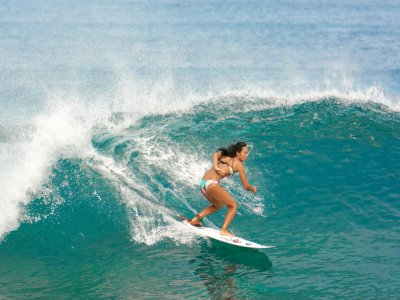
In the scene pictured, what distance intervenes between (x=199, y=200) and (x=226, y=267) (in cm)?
226

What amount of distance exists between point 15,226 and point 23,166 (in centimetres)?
135

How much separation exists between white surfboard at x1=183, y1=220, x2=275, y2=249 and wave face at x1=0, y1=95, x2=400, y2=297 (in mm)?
194

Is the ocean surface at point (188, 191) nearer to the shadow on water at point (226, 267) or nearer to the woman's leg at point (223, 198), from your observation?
the shadow on water at point (226, 267)

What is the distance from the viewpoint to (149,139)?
12.4 metres

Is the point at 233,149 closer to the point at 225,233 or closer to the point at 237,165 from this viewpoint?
the point at 237,165

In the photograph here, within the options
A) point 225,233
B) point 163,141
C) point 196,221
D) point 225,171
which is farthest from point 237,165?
point 163,141

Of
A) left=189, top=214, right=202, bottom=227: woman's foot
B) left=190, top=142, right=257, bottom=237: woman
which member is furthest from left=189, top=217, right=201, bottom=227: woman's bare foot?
left=190, top=142, right=257, bottom=237: woman

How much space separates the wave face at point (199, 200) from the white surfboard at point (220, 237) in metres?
0.19

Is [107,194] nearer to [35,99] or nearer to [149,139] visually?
[149,139]

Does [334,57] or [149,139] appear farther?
[334,57]

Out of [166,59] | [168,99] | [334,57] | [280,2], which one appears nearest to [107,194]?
[168,99]

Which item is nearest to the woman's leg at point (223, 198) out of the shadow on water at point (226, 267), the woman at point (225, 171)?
the woman at point (225, 171)

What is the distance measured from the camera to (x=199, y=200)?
34.7ft

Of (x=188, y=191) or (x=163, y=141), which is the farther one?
(x=163, y=141)
